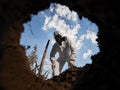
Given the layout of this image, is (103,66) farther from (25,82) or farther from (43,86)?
(43,86)

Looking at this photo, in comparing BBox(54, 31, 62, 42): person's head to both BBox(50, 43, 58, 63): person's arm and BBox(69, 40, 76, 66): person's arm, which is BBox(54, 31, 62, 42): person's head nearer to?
BBox(50, 43, 58, 63): person's arm

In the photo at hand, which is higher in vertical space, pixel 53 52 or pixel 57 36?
pixel 57 36

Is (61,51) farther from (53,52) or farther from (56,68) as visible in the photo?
(56,68)

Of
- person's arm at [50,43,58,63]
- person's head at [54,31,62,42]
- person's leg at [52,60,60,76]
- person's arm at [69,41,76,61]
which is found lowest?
person's leg at [52,60,60,76]

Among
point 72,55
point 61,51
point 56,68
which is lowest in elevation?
point 56,68

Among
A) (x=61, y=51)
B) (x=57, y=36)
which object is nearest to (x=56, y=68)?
(x=61, y=51)

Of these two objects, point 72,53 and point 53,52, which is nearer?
point 72,53

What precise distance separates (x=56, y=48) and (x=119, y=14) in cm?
869

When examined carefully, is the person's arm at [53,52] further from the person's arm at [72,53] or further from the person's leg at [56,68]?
the person's arm at [72,53]

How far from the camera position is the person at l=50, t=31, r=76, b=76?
40.5 ft

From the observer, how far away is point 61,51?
12.7 m

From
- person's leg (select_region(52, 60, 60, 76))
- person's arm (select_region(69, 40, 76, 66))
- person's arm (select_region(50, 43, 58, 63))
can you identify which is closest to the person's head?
person's arm (select_region(50, 43, 58, 63))

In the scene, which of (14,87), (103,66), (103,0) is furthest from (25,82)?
(103,0)

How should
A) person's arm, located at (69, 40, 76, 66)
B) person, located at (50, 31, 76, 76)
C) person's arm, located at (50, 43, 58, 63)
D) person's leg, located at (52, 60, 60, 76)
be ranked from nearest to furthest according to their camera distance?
person's leg, located at (52, 60, 60, 76)
person's arm, located at (69, 40, 76, 66)
person, located at (50, 31, 76, 76)
person's arm, located at (50, 43, 58, 63)
